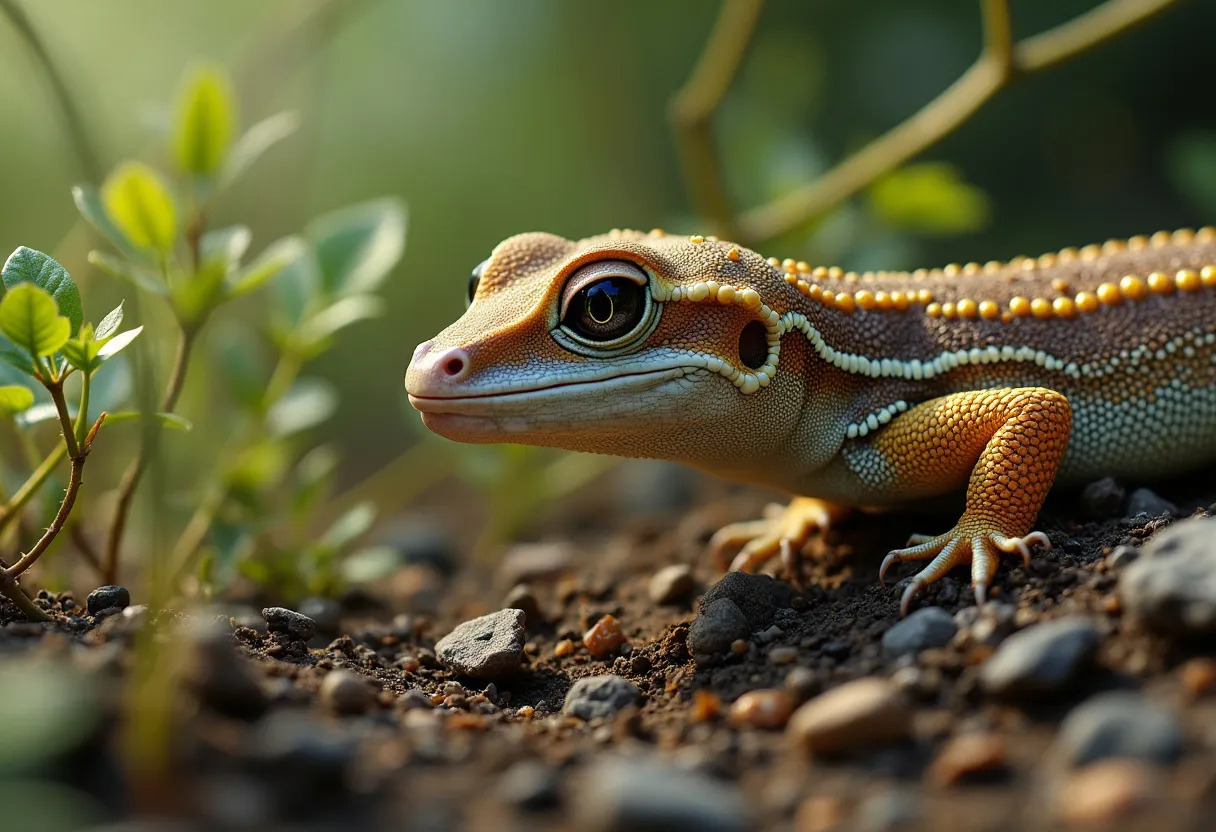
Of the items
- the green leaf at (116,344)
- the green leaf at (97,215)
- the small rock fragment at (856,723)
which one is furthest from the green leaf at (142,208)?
the small rock fragment at (856,723)

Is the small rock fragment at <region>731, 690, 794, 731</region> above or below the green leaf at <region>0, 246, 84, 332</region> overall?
below

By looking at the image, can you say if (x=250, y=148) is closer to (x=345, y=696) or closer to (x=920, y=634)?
(x=345, y=696)

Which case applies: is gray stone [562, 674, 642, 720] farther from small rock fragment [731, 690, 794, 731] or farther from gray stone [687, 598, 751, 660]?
small rock fragment [731, 690, 794, 731]

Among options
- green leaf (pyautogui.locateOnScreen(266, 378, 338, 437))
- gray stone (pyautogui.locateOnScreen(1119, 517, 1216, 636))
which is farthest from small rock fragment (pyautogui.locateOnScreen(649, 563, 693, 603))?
gray stone (pyautogui.locateOnScreen(1119, 517, 1216, 636))

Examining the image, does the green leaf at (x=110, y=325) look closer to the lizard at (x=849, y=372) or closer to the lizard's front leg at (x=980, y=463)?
the lizard at (x=849, y=372)

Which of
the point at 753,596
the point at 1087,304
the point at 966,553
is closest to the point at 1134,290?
the point at 1087,304

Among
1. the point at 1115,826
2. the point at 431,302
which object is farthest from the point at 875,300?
the point at 431,302
